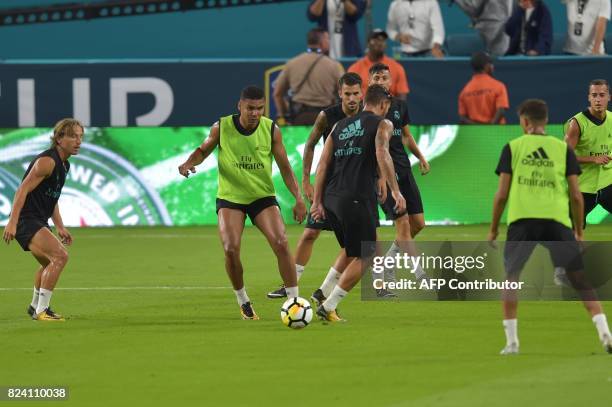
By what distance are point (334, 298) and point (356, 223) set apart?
0.67 metres

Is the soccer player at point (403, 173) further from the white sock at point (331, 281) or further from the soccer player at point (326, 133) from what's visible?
the white sock at point (331, 281)

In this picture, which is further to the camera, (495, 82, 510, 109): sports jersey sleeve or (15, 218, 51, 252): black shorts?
(495, 82, 510, 109): sports jersey sleeve

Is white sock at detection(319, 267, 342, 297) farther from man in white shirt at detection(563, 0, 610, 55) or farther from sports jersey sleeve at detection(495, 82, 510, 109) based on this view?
man in white shirt at detection(563, 0, 610, 55)

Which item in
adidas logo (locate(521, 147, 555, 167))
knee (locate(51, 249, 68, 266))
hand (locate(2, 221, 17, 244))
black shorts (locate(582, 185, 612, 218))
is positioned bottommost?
black shorts (locate(582, 185, 612, 218))

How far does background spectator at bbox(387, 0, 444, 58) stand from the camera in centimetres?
2300

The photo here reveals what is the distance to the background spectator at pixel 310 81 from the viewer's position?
20.5 m

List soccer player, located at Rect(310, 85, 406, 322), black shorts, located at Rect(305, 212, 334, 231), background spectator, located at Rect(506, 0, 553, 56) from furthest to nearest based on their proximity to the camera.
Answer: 1. background spectator, located at Rect(506, 0, 553, 56)
2. black shorts, located at Rect(305, 212, 334, 231)
3. soccer player, located at Rect(310, 85, 406, 322)

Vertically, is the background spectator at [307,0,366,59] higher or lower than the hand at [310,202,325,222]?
higher

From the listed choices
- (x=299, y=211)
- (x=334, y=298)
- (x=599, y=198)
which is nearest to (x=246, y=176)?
(x=299, y=211)

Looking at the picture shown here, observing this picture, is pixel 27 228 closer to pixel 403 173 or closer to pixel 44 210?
pixel 44 210

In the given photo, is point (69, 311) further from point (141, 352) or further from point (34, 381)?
point (34, 381)

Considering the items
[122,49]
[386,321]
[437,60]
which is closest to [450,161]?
[437,60]

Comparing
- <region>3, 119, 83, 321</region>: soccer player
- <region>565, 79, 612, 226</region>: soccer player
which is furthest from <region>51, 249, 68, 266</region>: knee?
<region>565, 79, 612, 226</region>: soccer player

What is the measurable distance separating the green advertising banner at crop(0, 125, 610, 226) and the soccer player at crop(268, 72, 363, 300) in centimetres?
739
